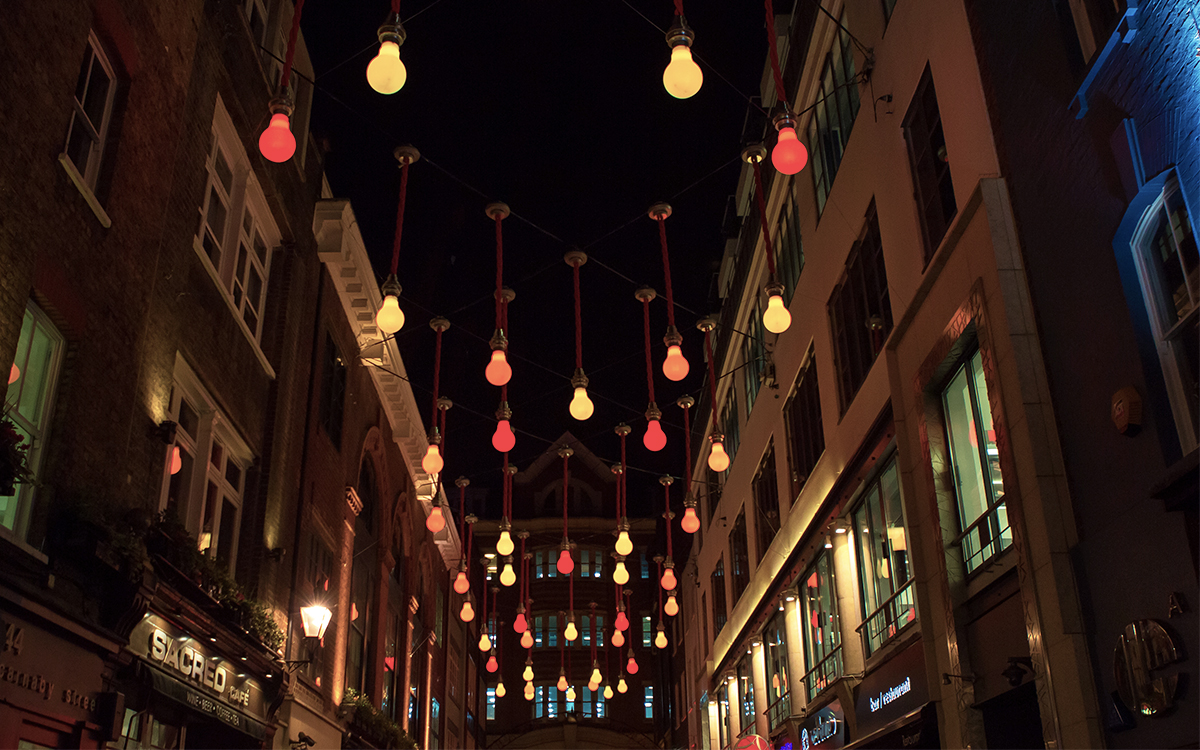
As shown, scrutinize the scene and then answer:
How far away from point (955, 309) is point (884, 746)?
26.4ft

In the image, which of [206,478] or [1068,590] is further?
[206,478]

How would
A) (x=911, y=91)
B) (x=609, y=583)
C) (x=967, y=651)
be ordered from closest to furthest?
(x=967, y=651)
(x=911, y=91)
(x=609, y=583)

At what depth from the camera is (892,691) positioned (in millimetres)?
15242

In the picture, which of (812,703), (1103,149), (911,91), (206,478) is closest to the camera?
(1103,149)

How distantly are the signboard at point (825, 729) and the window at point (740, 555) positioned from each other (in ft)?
26.3

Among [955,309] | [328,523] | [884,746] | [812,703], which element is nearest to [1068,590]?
[955,309]

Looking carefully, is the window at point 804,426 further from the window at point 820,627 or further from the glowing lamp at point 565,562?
the glowing lamp at point 565,562

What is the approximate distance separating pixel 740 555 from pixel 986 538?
19693 millimetres

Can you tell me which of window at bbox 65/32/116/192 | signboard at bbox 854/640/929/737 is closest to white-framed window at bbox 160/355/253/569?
window at bbox 65/32/116/192

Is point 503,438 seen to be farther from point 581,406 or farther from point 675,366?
point 675,366

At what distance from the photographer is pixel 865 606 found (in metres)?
17.4

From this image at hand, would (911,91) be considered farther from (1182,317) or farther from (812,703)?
(812,703)

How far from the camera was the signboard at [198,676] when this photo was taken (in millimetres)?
11781

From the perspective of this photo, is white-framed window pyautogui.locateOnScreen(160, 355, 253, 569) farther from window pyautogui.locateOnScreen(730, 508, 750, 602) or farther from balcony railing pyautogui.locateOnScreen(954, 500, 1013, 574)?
window pyautogui.locateOnScreen(730, 508, 750, 602)
